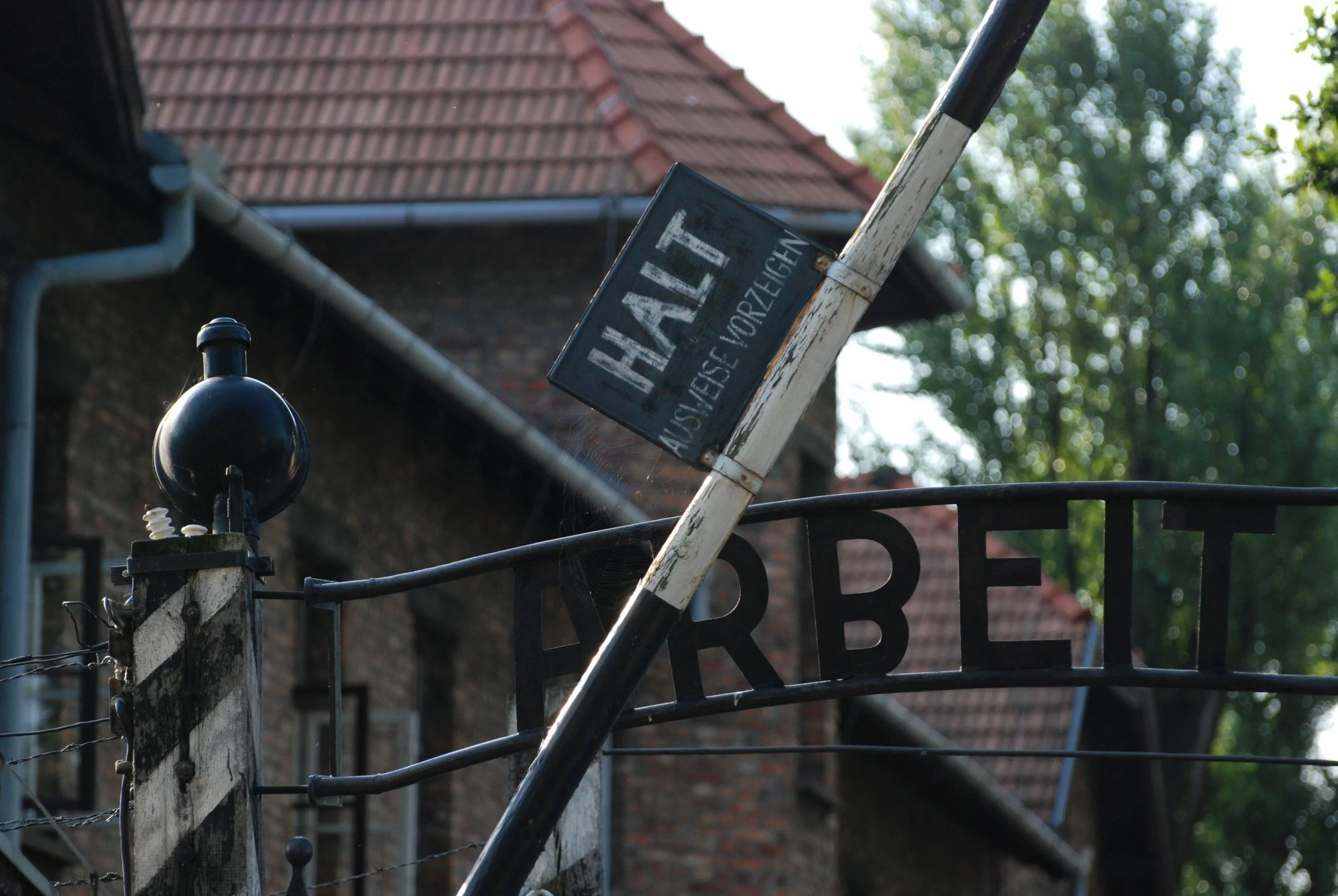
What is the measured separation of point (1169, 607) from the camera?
22391mm

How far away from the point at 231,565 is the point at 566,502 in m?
7.81

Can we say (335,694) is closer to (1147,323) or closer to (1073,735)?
(1073,735)

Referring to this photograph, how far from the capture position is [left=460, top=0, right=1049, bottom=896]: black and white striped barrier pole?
3.80m

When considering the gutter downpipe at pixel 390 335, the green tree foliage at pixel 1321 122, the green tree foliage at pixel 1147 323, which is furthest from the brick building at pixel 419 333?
the green tree foliage at pixel 1147 323

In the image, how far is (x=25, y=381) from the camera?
811 centimetres

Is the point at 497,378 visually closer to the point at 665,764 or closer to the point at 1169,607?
the point at 665,764

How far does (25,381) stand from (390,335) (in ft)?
7.46

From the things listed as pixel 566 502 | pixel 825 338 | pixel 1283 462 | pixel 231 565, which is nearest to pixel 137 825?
pixel 231 565

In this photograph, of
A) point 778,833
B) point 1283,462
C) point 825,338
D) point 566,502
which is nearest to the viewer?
point 825,338

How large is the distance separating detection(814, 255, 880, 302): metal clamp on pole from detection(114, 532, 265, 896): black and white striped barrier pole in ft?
4.20

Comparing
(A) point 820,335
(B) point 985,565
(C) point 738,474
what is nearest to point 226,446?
(C) point 738,474

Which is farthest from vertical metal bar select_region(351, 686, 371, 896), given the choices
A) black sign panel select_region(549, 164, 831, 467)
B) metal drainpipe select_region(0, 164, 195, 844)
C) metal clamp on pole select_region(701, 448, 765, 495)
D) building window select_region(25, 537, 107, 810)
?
metal clamp on pole select_region(701, 448, 765, 495)

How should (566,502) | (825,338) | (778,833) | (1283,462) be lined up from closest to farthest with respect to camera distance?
(825,338) < (566,502) < (778,833) < (1283,462)

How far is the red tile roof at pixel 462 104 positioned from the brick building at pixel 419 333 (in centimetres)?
2
